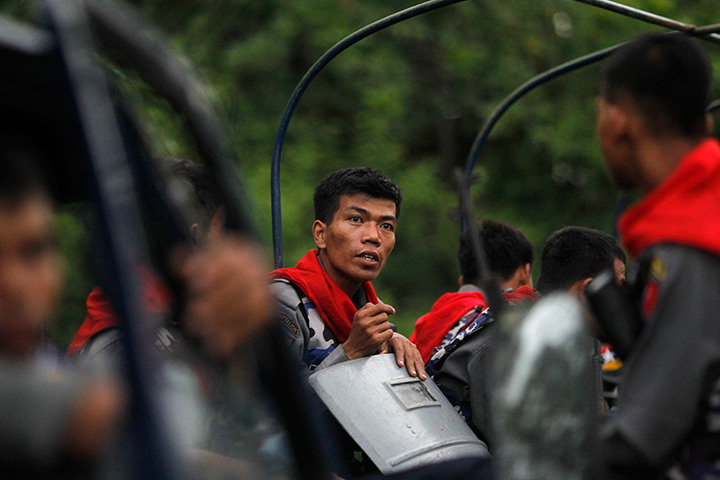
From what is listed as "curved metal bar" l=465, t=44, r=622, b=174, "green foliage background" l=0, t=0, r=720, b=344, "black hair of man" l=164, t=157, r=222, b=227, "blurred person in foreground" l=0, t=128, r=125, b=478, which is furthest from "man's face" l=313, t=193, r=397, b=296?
"green foliage background" l=0, t=0, r=720, b=344

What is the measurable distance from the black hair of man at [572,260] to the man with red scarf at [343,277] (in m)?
0.57

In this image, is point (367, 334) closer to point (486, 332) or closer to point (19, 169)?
point (486, 332)

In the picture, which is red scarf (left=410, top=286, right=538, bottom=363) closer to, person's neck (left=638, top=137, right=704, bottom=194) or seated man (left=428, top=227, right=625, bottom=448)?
seated man (left=428, top=227, right=625, bottom=448)

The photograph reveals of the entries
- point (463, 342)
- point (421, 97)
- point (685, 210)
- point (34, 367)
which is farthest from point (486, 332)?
point (421, 97)

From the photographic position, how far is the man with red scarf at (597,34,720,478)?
1499 millimetres

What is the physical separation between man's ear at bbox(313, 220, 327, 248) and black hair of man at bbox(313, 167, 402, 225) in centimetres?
2

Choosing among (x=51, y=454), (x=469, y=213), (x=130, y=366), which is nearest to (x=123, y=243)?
(x=130, y=366)

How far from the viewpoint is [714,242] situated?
156cm

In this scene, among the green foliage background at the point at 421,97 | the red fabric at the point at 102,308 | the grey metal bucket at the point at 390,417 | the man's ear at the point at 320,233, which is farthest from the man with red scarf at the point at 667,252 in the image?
the green foliage background at the point at 421,97

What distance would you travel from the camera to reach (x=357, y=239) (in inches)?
133

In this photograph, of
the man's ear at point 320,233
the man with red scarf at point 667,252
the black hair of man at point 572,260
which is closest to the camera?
the man with red scarf at point 667,252

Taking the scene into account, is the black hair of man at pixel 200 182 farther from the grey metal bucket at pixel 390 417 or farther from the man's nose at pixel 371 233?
the man's nose at pixel 371 233

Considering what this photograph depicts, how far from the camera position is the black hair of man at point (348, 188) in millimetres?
3438

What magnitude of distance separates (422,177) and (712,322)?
8.37 metres
